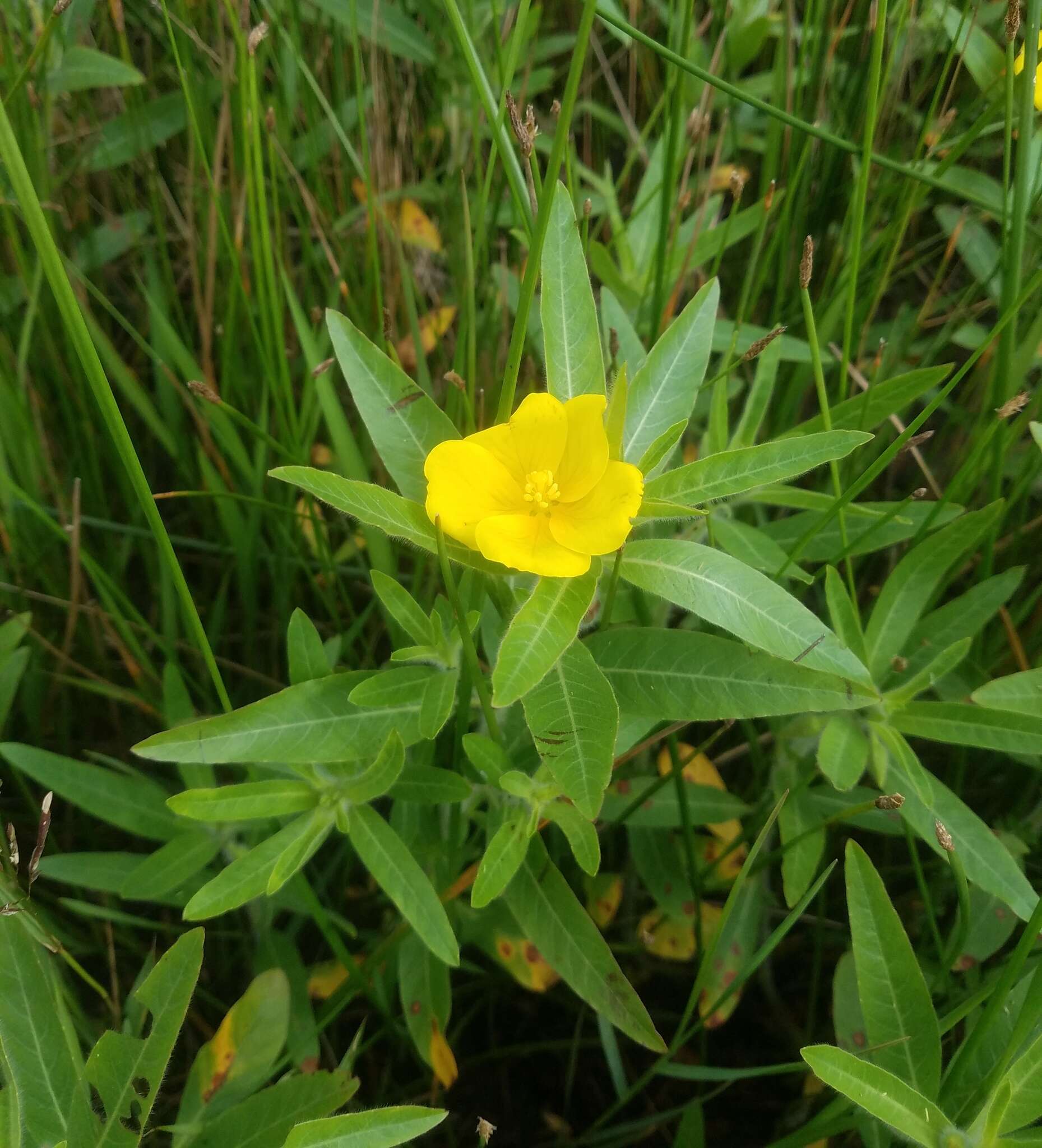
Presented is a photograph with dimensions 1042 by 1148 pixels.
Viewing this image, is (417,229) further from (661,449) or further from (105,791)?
(105,791)

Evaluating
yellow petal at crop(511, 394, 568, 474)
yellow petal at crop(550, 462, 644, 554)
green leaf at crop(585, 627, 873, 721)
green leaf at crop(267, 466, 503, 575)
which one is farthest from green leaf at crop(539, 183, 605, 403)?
green leaf at crop(585, 627, 873, 721)

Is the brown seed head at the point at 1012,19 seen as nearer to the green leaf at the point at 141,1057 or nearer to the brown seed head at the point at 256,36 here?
the brown seed head at the point at 256,36

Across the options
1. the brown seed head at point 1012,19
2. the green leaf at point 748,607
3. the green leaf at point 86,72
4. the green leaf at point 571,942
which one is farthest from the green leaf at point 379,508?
the green leaf at point 86,72

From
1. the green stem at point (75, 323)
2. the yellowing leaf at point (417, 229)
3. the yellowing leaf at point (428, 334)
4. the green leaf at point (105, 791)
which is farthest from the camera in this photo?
the yellowing leaf at point (417, 229)

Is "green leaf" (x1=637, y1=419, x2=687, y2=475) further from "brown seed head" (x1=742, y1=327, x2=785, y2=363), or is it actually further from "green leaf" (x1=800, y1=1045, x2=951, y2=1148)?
"green leaf" (x1=800, y1=1045, x2=951, y2=1148)

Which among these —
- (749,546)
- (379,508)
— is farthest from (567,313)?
(749,546)

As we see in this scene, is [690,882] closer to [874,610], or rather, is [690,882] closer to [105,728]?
[874,610]
